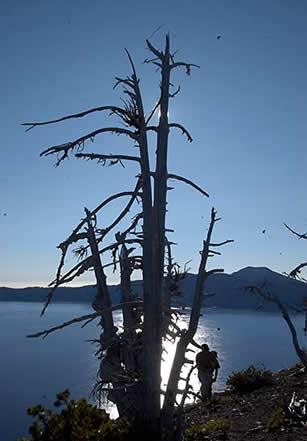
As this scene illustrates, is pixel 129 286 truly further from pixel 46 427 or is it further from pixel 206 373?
pixel 206 373

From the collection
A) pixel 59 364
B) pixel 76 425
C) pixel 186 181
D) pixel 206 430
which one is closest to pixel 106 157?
pixel 186 181

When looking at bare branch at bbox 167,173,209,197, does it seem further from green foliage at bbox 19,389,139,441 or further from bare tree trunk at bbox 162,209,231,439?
green foliage at bbox 19,389,139,441

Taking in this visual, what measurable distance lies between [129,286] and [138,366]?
187cm

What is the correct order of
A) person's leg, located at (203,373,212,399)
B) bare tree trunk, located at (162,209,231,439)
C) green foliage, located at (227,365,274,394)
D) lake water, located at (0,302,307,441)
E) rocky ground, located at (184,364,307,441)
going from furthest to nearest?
lake water, located at (0,302,307,441) → green foliage, located at (227,365,274,394) → person's leg, located at (203,373,212,399) → rocky ground, located at (184,364,307,441) → bare tree trunk, located at (162,209,231,439)

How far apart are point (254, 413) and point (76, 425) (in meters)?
6.50

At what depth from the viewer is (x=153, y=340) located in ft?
23.9

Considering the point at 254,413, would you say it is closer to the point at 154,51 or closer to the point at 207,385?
the point at 207,385

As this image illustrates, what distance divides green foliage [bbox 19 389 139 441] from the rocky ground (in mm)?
3003

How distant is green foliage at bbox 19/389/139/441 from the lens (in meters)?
5.83

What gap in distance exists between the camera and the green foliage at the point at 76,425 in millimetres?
5832

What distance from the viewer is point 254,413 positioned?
35.7ft

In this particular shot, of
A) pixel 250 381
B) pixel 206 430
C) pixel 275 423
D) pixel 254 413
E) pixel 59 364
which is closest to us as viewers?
pixel 275 423

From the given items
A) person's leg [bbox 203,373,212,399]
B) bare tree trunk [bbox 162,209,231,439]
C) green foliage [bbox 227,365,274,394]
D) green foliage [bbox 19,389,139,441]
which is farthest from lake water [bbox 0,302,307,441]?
green foliage [bbox 19,389,139,441]

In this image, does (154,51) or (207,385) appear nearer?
(154,51)
